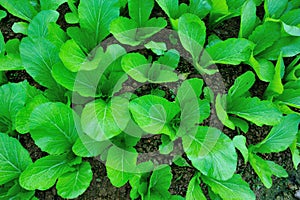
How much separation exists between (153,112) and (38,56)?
1.49 feet

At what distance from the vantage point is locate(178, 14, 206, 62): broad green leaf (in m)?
1.40

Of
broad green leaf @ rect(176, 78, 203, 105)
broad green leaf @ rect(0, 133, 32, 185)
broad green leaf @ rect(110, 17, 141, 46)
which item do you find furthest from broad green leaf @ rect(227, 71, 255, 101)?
broad green leaf @ rect(0, 133, 32, 185)

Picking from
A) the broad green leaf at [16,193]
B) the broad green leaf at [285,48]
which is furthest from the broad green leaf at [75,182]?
the broad green leaf at [285,48]

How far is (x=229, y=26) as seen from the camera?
1.70 metres

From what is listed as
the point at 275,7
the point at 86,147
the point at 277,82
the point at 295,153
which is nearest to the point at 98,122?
the point at 86,147

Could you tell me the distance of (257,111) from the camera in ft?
4.64

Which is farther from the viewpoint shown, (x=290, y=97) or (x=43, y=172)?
(x=290, y=97)

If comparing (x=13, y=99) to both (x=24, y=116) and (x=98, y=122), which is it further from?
(x=98, y=122)

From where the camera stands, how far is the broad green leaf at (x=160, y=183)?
1329 mm

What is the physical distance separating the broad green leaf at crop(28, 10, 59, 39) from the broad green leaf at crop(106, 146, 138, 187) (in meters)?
0.52

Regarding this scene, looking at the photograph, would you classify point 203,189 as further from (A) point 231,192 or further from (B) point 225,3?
(B) point 225,3

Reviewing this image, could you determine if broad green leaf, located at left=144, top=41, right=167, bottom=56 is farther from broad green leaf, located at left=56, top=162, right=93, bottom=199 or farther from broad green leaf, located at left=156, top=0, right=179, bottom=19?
broad green leaf, located at left=56, top=162, right=93, bottom=199

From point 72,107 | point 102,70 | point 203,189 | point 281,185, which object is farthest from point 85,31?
point 281,185

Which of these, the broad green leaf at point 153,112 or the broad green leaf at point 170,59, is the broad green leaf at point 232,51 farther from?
the broad green leaf at point 153,112
